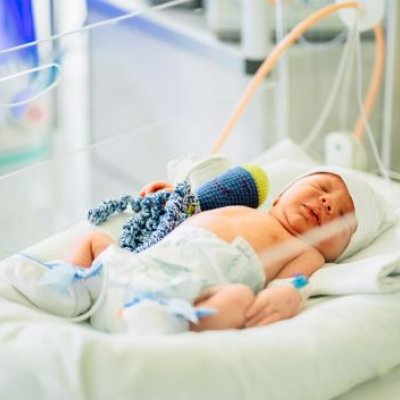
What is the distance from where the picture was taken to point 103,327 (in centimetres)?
117

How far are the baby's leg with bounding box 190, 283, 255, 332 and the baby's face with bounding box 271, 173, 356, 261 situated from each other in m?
0.22

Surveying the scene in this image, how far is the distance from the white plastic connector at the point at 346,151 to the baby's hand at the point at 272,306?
2.43ft

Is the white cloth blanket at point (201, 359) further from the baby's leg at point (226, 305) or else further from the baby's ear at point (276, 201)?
the baby's ear at point (276, 201)

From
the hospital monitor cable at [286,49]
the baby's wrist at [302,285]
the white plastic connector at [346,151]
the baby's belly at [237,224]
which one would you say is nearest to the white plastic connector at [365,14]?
the hospital monitor cable at [286,49]

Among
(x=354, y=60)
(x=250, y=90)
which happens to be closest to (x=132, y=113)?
(x=250, y=90)

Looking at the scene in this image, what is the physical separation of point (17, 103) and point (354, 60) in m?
0.78

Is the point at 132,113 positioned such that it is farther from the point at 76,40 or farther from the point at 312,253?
the point at 312,253

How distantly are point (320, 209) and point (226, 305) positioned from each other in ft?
0.91

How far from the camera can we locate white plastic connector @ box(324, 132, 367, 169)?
1.87 metres

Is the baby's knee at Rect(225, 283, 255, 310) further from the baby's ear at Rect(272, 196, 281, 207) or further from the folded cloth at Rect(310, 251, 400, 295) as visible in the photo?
the baby's ear at Rect(272, 196, 281, 207)

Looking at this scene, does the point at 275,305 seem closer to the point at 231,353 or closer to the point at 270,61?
the point at 231,353

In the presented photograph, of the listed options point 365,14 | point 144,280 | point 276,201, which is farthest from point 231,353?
point 365,14

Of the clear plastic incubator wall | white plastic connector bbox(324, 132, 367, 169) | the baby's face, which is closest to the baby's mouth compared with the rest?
the baby's face

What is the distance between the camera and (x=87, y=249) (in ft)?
4.22
